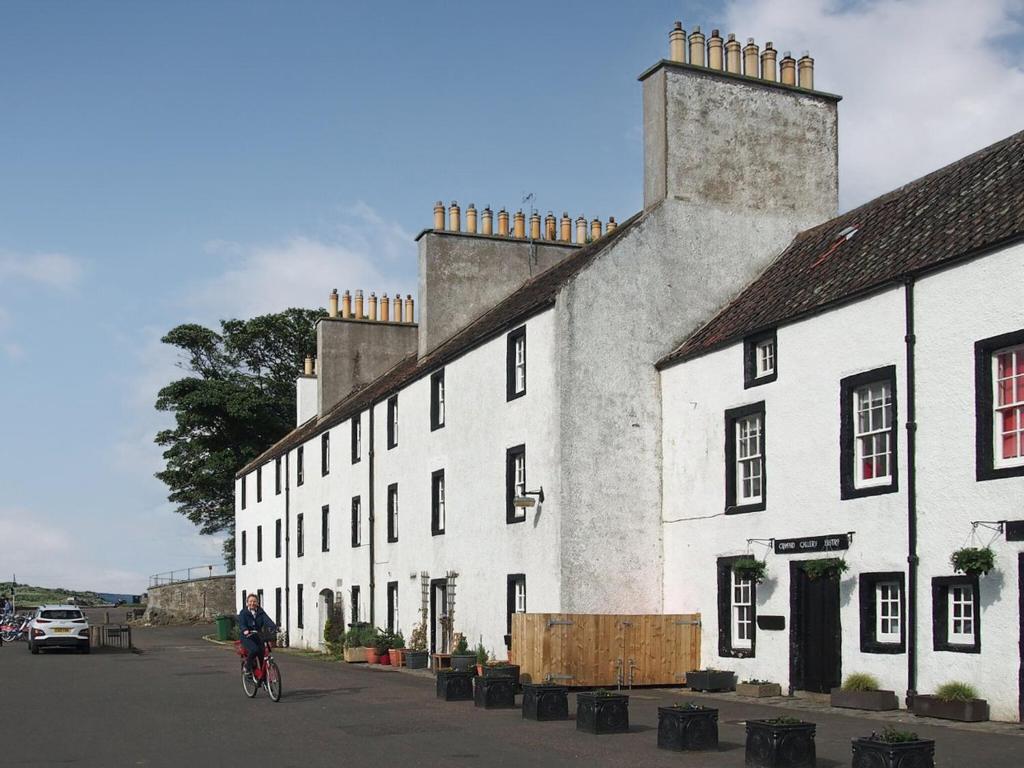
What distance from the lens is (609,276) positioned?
26.0m

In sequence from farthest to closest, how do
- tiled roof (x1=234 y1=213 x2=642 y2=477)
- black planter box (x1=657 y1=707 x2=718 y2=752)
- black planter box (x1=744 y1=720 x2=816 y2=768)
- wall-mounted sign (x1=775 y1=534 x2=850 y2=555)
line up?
1. tiled roof (x1=234 y1=213 x2=642 y2=477)
2. wall-mounted sign (x1=775 y1=534 x2=850 y2=555)
3. black planter box (x1=657 y1=707 x2=718 y2=752)
4. black planter box (x1=744 y1=720 x2=816 y2=768)

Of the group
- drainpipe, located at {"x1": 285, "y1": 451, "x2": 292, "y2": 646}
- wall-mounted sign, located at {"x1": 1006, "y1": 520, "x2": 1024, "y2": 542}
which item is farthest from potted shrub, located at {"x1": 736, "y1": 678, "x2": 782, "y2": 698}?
drainpipe, located at {"x1": 285, "y1": 451, "x2": 292, "y2": 646}

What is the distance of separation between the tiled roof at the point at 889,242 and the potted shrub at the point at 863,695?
20.0 ft

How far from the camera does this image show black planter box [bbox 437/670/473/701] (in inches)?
827

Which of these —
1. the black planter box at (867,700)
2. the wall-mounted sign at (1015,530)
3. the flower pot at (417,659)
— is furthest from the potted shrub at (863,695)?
the flower pot at (417,659)

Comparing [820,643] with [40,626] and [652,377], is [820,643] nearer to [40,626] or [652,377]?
[652,377]

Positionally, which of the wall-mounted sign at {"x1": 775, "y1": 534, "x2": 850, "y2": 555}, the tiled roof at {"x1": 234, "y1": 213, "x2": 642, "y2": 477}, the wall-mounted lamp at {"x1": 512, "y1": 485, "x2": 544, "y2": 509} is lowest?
the wall-mounted sign at {"x1": 775, "y1": 534, "x2": 850, "y2": 555}

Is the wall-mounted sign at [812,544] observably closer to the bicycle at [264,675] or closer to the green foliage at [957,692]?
the green foliage at [957,692]

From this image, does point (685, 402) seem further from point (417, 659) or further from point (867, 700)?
point (417, 659)

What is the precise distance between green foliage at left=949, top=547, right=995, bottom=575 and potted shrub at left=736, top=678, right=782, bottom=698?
17.6 ft

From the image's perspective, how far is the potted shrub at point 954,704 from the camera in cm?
1705

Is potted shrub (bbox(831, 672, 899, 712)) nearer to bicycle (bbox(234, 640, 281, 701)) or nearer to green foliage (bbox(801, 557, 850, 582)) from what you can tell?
green foliage (bbox(801, 557, 850, 582))

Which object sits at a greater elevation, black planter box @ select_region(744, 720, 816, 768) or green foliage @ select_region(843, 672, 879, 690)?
black planter box @ select_region(744, 720, 816, 768)

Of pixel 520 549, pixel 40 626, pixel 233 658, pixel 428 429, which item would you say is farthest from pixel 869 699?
pixel 40 626
